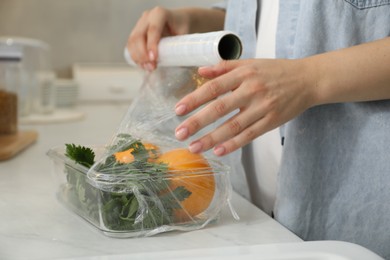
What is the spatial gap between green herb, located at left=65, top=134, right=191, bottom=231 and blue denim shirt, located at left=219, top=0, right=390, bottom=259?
9.4 inches

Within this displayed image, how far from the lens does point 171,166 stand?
2.65ft

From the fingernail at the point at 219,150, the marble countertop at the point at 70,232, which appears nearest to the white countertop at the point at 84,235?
the marble countertop at the point at 70,232

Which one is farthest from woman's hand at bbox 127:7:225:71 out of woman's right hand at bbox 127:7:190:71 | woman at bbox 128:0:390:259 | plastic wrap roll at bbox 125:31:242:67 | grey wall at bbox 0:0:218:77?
grey wall at bbox 0:0:218:77

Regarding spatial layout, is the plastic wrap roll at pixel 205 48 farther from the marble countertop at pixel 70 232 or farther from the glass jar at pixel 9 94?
the glass jar at pixel 9 94

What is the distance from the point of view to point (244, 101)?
0.80m

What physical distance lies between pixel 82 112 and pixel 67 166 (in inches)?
49.6

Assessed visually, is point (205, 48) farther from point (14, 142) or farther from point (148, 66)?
point (14, 142)

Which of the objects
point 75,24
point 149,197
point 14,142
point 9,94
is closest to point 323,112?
point 149,197

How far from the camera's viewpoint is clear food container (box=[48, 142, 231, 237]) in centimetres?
77

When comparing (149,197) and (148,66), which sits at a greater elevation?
(148,66)

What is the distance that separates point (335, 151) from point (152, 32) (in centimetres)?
41

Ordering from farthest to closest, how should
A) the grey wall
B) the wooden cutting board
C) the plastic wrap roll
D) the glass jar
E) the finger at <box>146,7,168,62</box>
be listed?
1. the grey wall
2. the glass jar
3. the wooden cutting board
4. the finger at <box>146,7,168,62</box>
5. the plastic wrap roll

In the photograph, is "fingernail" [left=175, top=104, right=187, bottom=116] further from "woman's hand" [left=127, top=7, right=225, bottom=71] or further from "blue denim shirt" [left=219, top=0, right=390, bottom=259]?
"woman's hand" [left=127, top=7, right=225, bottom=71]

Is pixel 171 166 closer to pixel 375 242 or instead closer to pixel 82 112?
pixel 375 242
